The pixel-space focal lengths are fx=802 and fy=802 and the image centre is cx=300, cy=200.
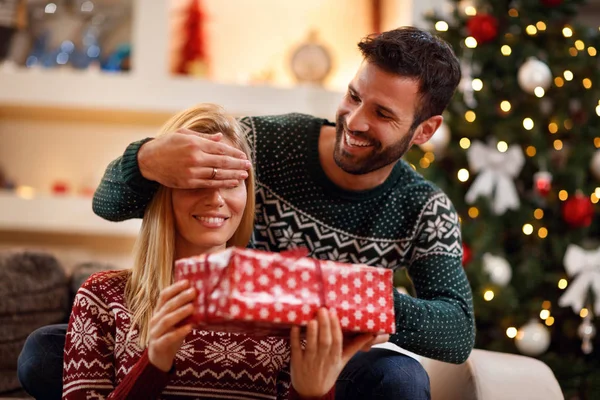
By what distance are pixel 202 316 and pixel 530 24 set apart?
8.54 feet

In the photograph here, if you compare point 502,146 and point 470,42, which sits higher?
point 470,42

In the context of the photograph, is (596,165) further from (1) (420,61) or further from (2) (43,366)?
(2) (43,366)

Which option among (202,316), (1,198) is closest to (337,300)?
(202,316)

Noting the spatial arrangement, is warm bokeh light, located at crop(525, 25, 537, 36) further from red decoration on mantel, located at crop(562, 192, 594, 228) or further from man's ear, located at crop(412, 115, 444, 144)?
man's ear, located at crop(412, 115, 444, 144)

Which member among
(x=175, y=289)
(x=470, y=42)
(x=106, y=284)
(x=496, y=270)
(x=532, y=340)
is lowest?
(x=532, y=340)

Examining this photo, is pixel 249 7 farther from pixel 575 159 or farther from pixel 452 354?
pixel 452 354

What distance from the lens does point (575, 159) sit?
10.7 ft

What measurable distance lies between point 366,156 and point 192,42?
2.61 meters

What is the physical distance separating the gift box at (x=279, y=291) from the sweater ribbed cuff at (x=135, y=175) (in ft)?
1.26

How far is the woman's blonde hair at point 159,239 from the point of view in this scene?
1509 mm

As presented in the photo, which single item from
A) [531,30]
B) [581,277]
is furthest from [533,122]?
[581,277]

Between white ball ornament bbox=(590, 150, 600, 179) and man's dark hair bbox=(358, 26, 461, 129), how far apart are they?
1.48 metres

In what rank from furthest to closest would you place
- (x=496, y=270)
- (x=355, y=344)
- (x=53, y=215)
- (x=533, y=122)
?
(x=53, y=215), (x=533, y=122), (x=496, y=270), (x=355, y=344)

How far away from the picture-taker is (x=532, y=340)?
310 cm
